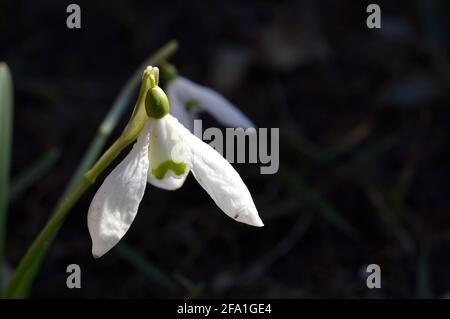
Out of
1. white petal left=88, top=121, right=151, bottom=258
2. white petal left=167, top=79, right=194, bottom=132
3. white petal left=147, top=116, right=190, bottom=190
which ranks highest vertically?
white petal left=167, top=79, right=194, bottom=132

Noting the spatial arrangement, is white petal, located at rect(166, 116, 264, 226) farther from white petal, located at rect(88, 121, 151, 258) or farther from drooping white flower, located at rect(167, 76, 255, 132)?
drooping white flower, located at rect(167, 76, 255, 132)

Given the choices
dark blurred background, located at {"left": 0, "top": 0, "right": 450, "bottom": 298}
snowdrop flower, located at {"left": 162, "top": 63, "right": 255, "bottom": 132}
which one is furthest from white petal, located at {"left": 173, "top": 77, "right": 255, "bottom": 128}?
dark blurred background, located at {"left": 0, "top": 0, "right": 450, "bottom": 298}

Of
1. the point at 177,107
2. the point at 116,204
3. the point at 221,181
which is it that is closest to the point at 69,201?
the point at 116,204

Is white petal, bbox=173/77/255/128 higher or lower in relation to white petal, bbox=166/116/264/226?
higher

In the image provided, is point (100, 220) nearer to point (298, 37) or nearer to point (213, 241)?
point (213, 241)

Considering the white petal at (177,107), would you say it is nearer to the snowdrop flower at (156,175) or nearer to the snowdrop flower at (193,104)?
the snowdrop flower at (193,104)

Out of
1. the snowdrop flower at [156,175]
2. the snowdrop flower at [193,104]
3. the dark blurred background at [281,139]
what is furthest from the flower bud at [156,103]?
the dark blurred background at [281,139]

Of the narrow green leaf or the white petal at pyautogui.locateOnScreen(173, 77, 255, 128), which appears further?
the narrow green leaf
